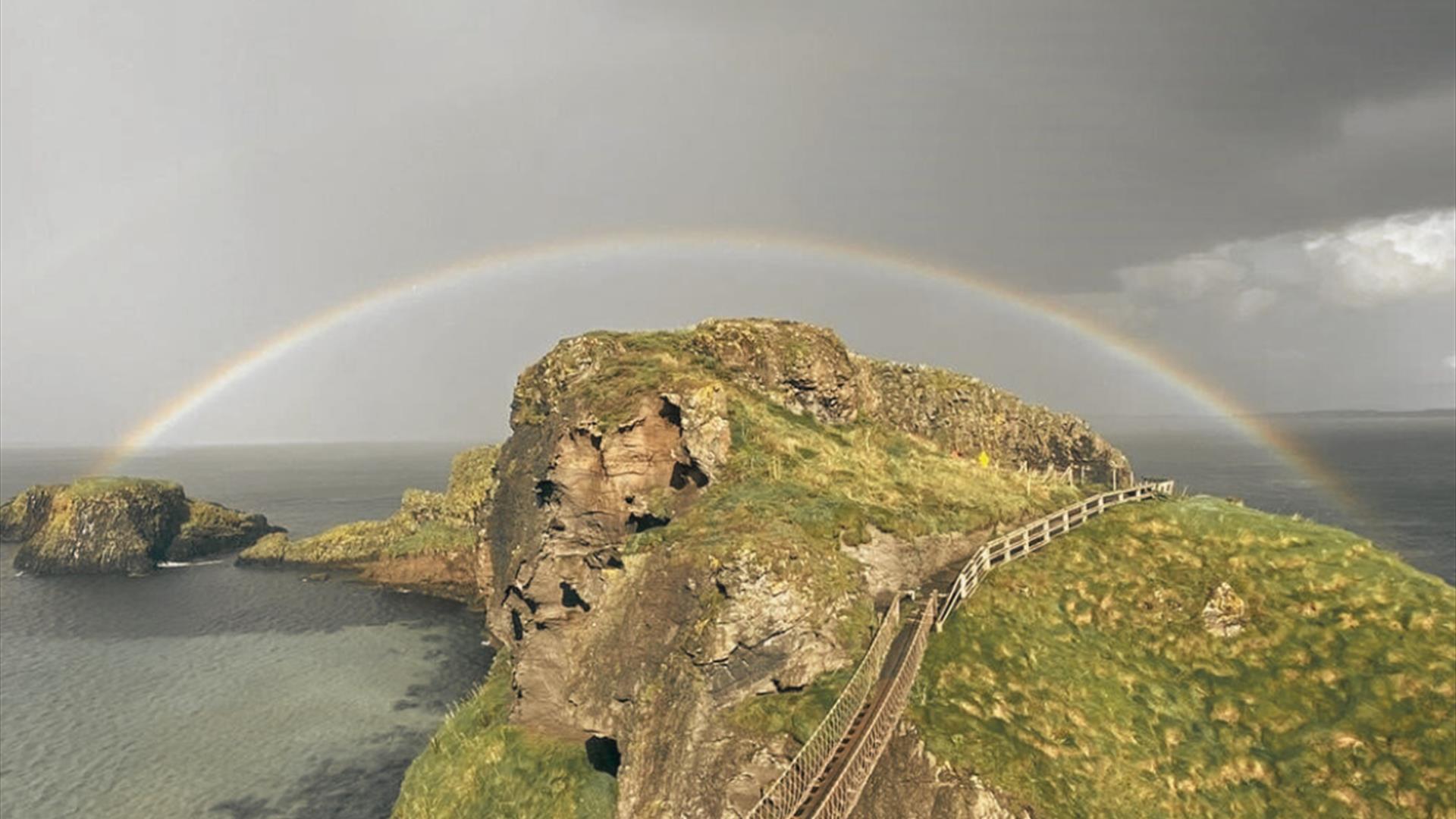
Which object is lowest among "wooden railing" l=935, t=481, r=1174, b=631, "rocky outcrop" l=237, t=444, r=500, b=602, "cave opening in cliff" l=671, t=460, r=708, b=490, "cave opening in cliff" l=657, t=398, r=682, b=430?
"rocky outcrop" l=237, t=444, r=500, b=602

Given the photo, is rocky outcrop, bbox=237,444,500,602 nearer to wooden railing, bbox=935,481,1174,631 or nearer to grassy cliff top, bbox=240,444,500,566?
grassy cliff top, bbox=240,444,500,566

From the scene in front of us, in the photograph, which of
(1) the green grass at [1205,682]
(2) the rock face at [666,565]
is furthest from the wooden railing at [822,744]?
(1) the green grass at [1205,682]

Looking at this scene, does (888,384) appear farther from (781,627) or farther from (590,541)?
(781,627)

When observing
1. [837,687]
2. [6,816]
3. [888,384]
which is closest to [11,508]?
[6,816]

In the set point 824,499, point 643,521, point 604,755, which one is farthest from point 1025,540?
point 604,755

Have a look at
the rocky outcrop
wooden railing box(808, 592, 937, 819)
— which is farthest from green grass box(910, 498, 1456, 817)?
the rocky outcrop

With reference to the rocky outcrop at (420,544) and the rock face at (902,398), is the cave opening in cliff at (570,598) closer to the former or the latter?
the rock face at (902,398)
